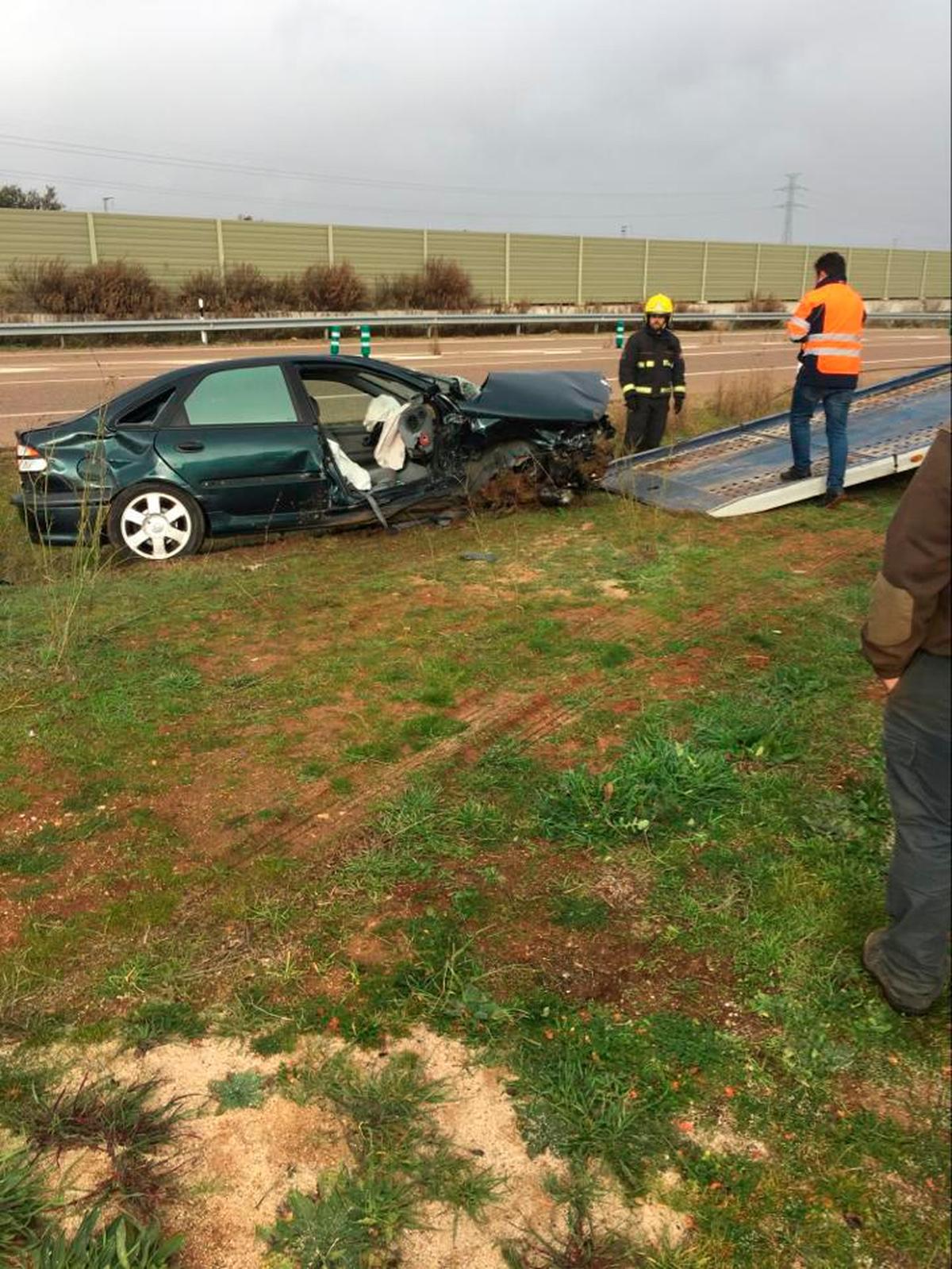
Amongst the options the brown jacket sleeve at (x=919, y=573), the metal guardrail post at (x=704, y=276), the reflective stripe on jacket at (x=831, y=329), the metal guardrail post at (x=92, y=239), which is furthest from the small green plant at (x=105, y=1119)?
the metal guardrail post at (x=704, y=276)

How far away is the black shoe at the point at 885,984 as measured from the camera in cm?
242

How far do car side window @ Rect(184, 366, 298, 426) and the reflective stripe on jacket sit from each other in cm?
398

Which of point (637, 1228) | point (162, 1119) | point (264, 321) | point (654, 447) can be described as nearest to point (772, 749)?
point (637, 1228)

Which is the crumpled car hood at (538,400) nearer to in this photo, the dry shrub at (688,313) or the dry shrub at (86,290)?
the dry shrub at (86,290)

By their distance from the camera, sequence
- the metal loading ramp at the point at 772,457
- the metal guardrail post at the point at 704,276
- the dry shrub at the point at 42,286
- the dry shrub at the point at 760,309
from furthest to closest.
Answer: the metal guardrail post at the point at 704,276 < the dry shrub at the point at 760,309 < the dry shrub at the point at 42,286 < the metal loading ramp at the point at 772,457

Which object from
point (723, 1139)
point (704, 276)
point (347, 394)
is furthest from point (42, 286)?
point (704, 276)

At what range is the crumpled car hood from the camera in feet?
24.7

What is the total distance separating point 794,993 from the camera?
2535 millimetres

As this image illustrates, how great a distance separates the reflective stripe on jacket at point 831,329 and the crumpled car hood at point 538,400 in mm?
1662

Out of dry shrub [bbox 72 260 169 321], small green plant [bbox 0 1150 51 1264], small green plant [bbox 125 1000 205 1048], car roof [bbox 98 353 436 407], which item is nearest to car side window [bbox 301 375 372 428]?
car roof [bbox 98 353 436 407]

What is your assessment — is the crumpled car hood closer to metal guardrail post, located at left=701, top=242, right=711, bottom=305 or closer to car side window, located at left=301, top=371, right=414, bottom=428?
car side window, located at left=301, top=371, right=414, bottom=428

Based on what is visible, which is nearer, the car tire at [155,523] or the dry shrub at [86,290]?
the car tire at [155,523]

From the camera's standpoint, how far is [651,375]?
8828 millimetres

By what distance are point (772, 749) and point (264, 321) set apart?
61.9 ft
